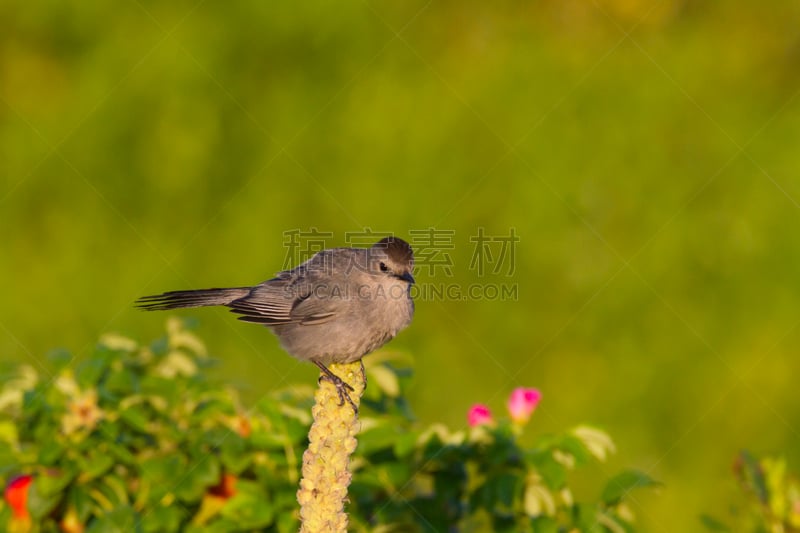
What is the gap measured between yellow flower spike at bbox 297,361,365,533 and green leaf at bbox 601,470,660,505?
53.1 inches

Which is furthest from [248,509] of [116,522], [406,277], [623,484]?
[623,484]

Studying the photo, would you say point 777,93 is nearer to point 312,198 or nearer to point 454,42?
point 454,42

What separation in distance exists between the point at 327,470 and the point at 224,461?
3.66ft

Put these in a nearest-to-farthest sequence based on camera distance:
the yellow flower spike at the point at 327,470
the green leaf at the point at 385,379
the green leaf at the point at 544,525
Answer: the yellow flower spike at the point at 327,470 → the green leaf at the point at 544,525 → the green leaf at the point at 385,379

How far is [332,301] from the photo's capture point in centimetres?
305

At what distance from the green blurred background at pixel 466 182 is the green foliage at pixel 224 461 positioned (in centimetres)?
233

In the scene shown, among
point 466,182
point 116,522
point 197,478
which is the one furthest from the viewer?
point 466,182

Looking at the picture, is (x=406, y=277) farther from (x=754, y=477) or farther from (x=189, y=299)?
(x=754, y=477)

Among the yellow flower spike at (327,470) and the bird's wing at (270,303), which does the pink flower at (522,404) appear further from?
the yellow flower spike at (327,470)

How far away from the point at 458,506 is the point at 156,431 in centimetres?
108

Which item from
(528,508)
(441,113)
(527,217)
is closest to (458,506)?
(528,508)

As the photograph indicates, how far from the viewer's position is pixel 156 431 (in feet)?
11.0

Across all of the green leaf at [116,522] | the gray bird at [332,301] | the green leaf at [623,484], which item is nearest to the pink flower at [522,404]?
the green leaf at [623,484]

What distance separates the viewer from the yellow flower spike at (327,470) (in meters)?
2.08
